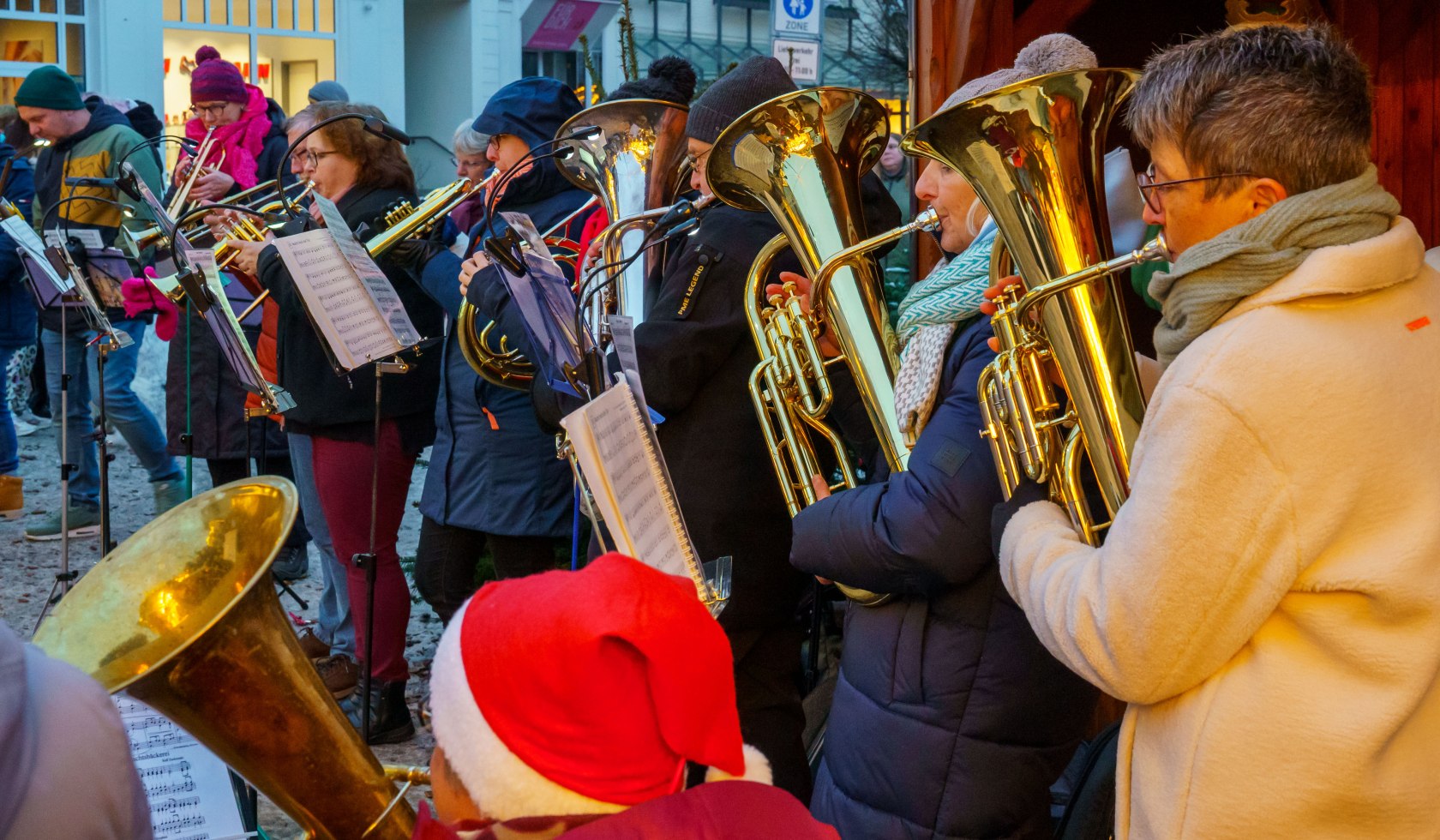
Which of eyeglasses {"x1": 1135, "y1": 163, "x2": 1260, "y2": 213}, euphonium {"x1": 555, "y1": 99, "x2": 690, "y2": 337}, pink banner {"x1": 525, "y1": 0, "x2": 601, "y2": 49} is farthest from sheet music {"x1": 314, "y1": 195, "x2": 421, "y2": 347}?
pink banner {"x1": 525, "y1": 0, "x2": 601, "y2": 49}

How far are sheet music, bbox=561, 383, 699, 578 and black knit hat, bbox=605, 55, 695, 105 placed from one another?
5.48 ft

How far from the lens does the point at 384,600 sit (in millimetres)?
4012

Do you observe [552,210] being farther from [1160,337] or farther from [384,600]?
[1160,337]

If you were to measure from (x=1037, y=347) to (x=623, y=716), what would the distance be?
1057mm

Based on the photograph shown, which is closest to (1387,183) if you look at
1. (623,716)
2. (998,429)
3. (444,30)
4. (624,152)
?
(624,152)

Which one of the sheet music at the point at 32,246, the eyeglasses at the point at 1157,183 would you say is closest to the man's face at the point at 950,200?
the eyeglasses at the point at 1157,183

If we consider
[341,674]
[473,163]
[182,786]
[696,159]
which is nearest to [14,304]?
[473,163]

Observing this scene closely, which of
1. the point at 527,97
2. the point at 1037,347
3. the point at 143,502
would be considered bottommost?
the point at 143,502

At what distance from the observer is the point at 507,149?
3.87 meters

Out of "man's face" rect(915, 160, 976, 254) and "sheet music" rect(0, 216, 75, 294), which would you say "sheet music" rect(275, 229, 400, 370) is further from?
"sheet music" rect(0, 216, 75, 294)

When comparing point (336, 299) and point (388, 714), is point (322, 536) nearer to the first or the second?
point (388, 714)

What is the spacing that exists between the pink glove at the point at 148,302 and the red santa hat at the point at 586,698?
4.25 m

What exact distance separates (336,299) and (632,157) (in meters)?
0.85

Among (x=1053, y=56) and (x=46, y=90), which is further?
(x=46, y=90)
